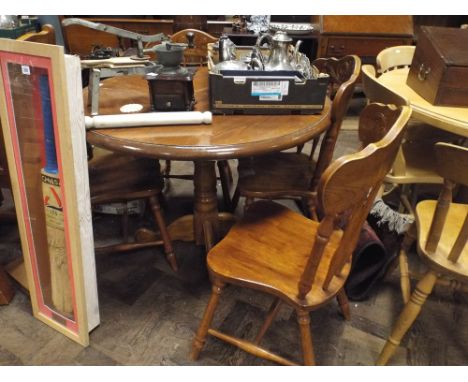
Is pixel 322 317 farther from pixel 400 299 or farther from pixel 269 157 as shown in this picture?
pixel 269 157

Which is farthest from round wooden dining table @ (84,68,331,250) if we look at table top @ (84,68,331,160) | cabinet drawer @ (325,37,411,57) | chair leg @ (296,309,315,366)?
cabinet drawer @ (325,37,411,57)

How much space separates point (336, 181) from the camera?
68 centimetres

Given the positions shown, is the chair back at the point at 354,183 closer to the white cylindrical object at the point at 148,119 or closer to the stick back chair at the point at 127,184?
the white cylindrical object at the point at 148,119

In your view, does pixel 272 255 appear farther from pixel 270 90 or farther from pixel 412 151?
pixel 412 151

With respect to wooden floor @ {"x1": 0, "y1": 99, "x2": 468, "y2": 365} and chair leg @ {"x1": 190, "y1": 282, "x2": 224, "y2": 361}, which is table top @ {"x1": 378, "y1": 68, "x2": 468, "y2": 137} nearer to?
wooden floor @ {"x1": 0, "y1": 99, "x2": 468, "y2": 365}

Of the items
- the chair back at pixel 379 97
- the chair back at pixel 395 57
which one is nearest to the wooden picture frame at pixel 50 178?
the chair back at pixel 379 97

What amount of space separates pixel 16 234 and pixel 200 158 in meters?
1.35

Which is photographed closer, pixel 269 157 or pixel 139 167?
pixel 139 167

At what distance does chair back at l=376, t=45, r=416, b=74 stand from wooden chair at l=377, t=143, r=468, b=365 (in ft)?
3.20

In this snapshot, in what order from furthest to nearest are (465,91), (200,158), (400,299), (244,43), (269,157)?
(244,43), (269,157), (400,299), (465,91), (200,158)

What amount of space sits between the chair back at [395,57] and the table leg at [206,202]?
3.64 ft

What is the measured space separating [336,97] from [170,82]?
1.82ft

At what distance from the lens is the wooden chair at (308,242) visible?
0.71 m

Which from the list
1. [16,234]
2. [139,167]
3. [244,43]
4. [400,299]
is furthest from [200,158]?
[244,43]
